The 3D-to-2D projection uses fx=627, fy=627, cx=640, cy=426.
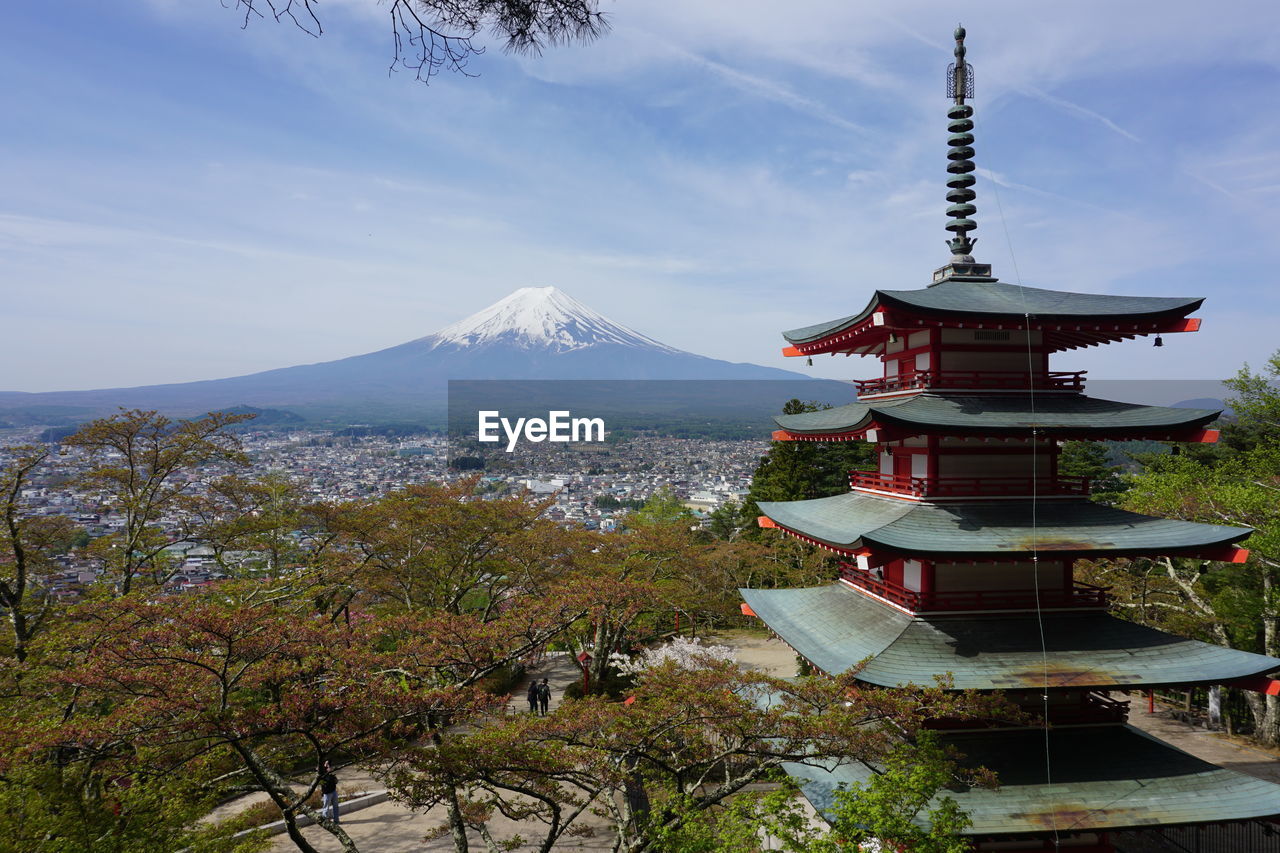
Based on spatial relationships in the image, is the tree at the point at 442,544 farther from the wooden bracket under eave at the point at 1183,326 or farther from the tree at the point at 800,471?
the wooden bracket under eave at the point at 1183,326

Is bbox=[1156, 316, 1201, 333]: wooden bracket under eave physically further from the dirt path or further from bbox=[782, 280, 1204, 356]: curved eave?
the dirt path

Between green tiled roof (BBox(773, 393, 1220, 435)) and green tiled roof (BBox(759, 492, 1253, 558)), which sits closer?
green tiled roof (BBox(759, 492, 1253, 558))

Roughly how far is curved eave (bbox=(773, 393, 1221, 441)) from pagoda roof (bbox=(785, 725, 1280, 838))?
4.37 m

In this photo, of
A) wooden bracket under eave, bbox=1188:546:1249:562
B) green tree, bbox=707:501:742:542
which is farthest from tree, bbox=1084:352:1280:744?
green tree, bbox=707:501:742:542

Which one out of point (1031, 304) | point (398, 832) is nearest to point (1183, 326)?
point (1031, 304)

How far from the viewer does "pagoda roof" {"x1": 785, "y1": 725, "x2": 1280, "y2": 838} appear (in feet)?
25.3

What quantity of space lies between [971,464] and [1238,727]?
15172 mm

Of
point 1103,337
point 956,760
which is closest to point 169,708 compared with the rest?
point 956,760

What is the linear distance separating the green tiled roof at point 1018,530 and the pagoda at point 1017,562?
1.5 inches

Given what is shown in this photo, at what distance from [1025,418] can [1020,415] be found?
13cm

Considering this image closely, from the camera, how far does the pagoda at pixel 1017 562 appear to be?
8.17 m

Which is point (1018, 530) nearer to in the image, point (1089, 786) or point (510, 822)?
point (1089, 786)

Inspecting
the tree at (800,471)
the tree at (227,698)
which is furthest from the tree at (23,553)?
the tree at (800,471)

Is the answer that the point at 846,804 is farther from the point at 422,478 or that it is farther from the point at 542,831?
the point at 422,478
